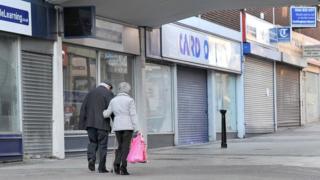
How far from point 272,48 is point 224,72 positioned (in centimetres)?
491

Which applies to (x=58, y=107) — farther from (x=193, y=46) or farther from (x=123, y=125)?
(x=193, y=46)

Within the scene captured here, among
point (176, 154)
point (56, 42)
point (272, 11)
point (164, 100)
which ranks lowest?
point (176, 154)

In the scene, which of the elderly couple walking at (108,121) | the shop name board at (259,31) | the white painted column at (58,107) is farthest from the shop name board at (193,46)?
the elderly couple walking at (108,121)

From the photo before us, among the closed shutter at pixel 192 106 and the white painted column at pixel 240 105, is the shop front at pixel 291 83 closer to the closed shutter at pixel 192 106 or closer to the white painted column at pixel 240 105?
the white painted column at pixel 240 105

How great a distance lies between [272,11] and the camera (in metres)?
31.3

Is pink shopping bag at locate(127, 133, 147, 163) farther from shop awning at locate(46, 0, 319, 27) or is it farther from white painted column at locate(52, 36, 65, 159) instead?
shop awning at locate(46, 0, 319, 27)

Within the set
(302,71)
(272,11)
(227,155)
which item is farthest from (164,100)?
(302,71)

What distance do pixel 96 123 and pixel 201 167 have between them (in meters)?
2.57

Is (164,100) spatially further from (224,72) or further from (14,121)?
(14,121)

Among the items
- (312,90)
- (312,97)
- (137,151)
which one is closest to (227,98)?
(312,97)

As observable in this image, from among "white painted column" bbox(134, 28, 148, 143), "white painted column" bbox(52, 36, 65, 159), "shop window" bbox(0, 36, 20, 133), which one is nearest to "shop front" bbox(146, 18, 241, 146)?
"white painted column" bbox(134, 28, 148, 143)

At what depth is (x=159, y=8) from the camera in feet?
60.0

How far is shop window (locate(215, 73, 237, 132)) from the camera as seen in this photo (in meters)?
25.0

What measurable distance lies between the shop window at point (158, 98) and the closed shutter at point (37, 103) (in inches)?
211
